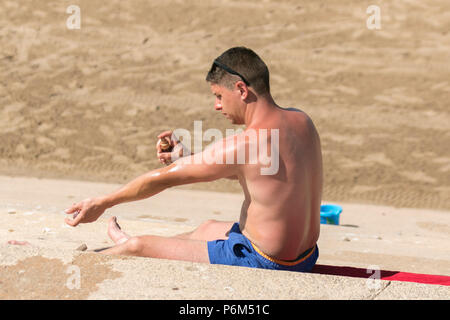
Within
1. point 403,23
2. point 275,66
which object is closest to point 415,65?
point 403,23

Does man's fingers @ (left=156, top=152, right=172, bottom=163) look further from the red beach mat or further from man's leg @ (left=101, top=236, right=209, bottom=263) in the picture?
the red beach mat

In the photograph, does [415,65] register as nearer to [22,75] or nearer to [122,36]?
[122,36]

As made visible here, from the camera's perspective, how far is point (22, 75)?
11.9m

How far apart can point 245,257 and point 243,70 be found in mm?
912

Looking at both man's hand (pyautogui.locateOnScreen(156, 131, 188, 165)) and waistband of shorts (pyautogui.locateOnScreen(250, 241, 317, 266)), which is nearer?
waistband of shorts (pyautogui.locateOnScreen(250, 241, 317, 266))

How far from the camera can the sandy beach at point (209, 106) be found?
20.9 feet

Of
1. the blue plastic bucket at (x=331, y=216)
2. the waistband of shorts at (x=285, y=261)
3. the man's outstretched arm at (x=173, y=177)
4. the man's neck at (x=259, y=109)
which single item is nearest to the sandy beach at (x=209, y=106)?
the blue plastic bucket at (x=331, y=216)

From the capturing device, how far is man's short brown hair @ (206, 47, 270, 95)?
127 inches

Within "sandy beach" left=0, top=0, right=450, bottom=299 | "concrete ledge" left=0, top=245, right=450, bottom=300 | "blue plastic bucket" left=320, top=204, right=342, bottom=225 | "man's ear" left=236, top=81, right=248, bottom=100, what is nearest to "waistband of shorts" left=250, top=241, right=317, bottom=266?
"concrete ledge" left=0, top=245, right=450, bottom=300

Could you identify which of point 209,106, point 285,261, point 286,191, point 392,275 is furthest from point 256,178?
point 209,106

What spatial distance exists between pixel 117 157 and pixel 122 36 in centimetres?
415

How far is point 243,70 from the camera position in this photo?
3.22 meters

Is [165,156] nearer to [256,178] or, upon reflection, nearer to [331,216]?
[256,178]

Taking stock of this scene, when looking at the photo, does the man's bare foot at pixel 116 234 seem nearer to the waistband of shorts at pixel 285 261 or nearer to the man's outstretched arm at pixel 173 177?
the man's outstretched arm at pixel 173 177
